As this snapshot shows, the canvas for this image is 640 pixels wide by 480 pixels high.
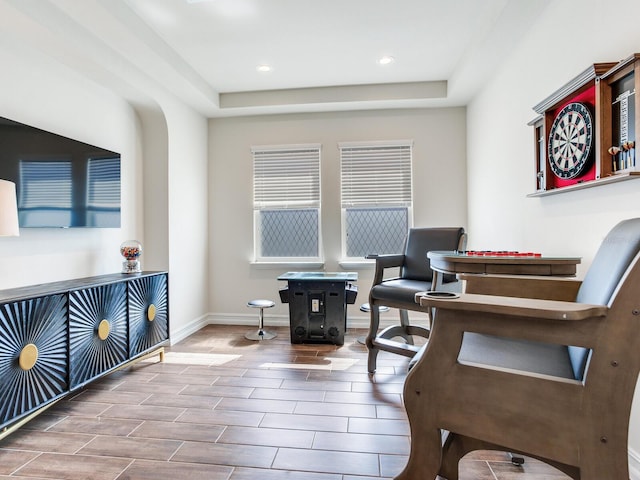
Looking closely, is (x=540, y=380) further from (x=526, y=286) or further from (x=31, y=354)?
(x=31, y=354)

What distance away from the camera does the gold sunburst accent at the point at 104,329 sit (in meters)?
2.35

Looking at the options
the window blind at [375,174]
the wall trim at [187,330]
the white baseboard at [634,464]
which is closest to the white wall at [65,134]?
the wall trim at [187,330]

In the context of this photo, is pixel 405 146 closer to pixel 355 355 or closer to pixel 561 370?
pixel 355 355

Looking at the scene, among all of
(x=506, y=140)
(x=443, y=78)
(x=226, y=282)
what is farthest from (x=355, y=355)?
(x=443, y=78)

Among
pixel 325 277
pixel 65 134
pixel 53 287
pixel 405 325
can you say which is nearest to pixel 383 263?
pixel 405 325

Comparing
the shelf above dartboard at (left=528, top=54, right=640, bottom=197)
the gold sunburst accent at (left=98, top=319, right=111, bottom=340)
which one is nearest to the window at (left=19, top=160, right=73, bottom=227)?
the gold sunburst accent at (left=98, top=319, right=111, bottom=340)

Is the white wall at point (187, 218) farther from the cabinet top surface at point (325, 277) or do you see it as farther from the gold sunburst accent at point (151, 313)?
the cabinet top surface at point (325, 277)

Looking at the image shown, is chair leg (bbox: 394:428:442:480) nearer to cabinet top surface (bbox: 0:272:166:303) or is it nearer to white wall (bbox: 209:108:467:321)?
cabinet top surface (bbox: 0:272:166:303)

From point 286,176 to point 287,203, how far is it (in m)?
0.32

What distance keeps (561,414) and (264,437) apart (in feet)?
4.63

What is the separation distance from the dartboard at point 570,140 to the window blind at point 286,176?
8.24 ft

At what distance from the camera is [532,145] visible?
2414mm

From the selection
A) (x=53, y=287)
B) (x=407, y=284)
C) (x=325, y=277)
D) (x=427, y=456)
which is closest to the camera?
(x=427, y=456)

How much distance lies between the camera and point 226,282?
427 centimetres
